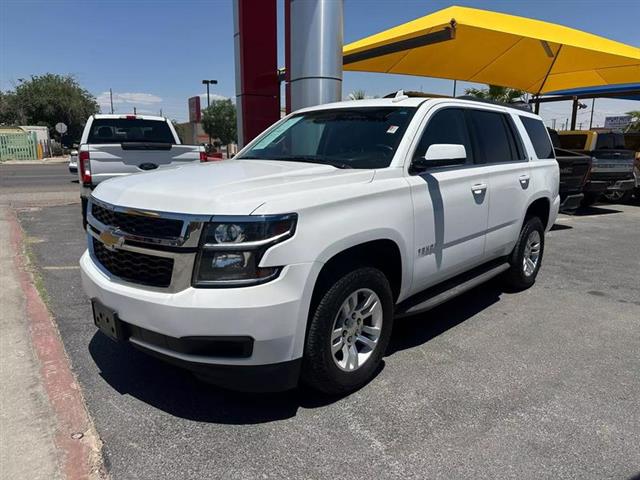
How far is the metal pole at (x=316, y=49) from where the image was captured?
6988mm

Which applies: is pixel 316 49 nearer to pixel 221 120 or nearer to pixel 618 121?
pixel 618 121

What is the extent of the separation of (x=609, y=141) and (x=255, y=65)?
9.18m

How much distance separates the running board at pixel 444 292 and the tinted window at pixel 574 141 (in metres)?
9.47

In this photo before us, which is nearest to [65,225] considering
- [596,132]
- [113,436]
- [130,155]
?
[130,155]

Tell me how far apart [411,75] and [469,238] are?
10.5 m

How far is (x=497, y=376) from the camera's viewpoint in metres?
3.61

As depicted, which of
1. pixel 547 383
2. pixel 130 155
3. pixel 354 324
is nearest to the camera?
pixel 354 324

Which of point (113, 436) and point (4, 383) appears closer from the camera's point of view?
point (113, 436)

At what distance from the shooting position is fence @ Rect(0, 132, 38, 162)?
38750mm

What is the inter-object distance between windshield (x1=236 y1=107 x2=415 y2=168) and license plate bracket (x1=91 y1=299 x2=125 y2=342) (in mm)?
1773

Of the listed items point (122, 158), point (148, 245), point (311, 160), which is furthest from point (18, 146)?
point (148, 245)

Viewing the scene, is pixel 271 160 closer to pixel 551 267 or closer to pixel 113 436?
pixel 113 436

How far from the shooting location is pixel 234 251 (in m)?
2.59

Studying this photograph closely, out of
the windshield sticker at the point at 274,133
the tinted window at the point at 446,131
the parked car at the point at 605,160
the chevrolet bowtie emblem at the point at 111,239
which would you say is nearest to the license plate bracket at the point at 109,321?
the chevrolet bowtie emblem at the point at 111,239
